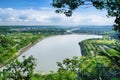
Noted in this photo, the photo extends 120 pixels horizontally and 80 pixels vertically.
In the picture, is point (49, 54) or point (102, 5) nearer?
point (102, 5)

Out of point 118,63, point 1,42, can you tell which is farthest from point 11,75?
point 1,42

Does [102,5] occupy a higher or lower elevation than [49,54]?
higher

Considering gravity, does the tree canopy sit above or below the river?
above

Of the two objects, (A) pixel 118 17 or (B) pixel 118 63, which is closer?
(A) pixel 118 17

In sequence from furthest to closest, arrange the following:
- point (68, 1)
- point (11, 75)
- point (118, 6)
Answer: point (11, 75), point (68, 1), point (118, 6)

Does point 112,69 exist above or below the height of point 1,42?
above

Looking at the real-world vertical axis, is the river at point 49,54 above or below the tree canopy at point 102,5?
below

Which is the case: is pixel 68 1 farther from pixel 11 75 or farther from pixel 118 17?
pixel 11 75

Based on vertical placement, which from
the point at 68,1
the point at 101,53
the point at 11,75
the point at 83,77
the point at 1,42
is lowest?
the point at 1,42

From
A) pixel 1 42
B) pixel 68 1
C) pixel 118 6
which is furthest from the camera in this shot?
pixel 1 42

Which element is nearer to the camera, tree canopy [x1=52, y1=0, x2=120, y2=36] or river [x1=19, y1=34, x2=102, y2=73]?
tree canopy [x1=52, y1=0, x2=120, y2=36]

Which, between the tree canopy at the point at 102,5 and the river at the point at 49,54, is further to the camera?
the river at the point at 49,54
